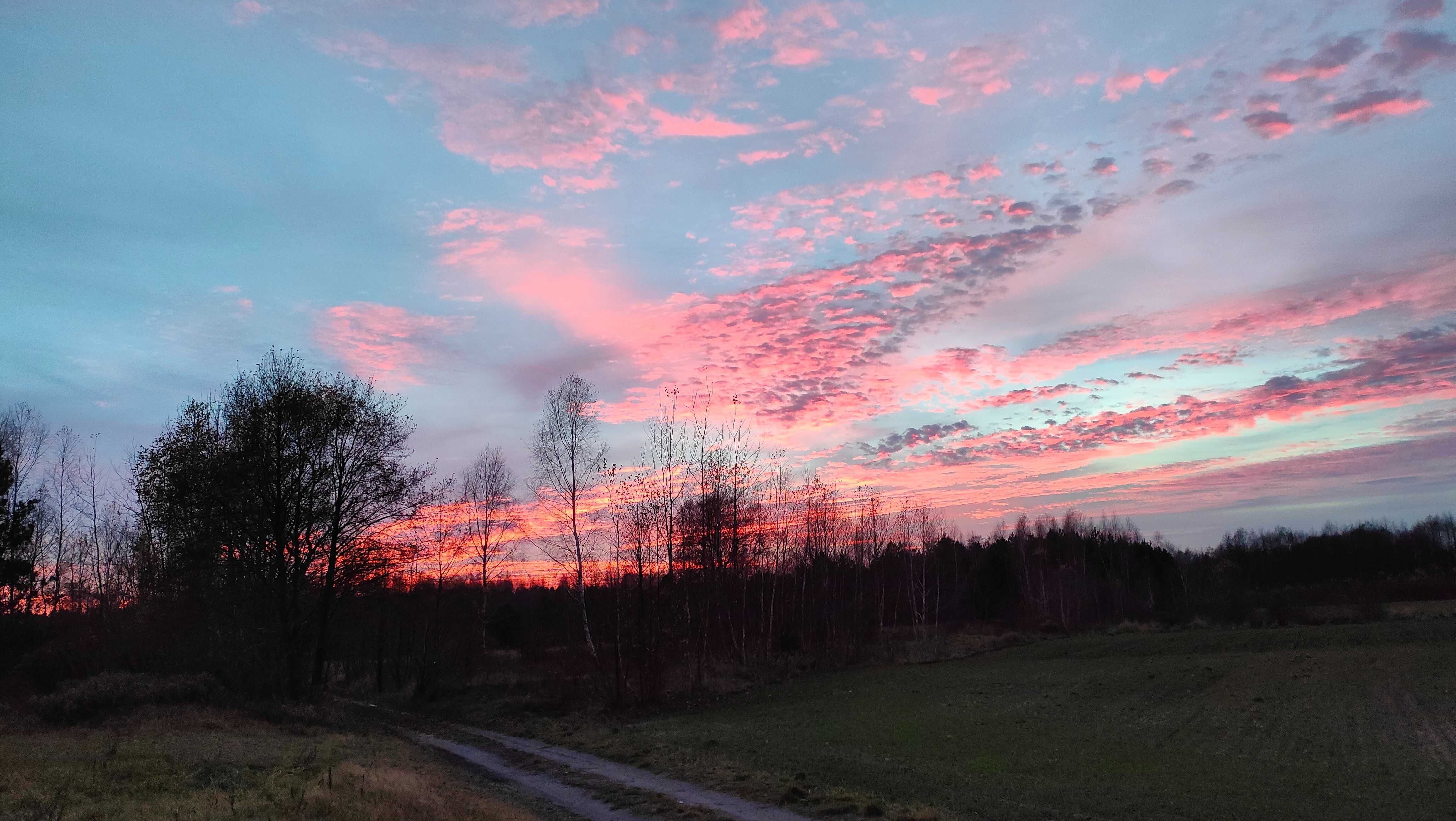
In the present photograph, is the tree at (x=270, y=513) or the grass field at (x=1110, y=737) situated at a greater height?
the tree at (x=270, y=513)

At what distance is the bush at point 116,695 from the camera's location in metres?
21.4

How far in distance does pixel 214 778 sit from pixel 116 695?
13.7 metres

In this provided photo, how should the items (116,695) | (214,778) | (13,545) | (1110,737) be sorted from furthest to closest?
(13,545) → (116,695) → (1110,737) → (214,778)

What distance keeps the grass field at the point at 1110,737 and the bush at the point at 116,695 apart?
9480 millimetres

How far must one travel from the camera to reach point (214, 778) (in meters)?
12.4

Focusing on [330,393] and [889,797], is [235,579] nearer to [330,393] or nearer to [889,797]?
[330,393]

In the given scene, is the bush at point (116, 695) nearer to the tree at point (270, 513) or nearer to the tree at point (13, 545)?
the tree at point (270, 513)

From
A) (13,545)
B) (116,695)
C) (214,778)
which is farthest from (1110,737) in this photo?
(13,545)

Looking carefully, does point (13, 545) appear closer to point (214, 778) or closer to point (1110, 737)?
point (214, 778)

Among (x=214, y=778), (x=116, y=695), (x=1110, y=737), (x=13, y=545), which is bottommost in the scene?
(x=1110, y=737)

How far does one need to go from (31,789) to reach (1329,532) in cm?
14547

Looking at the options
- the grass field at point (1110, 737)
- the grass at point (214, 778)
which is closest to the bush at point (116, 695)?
the grass at point (214, 778)

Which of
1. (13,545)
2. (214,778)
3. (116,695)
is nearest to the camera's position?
(214,778)

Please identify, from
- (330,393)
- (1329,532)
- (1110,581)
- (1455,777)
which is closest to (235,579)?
(330,393)
